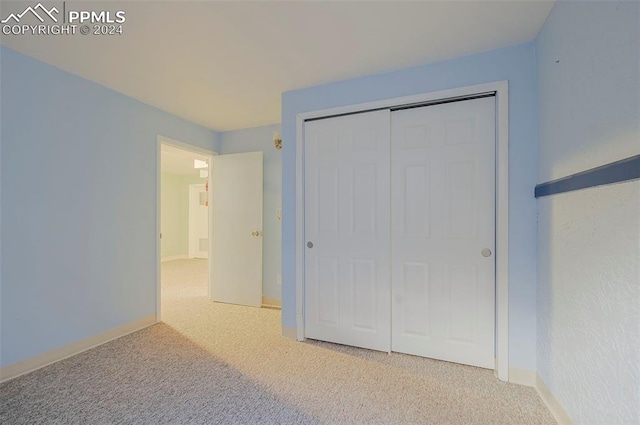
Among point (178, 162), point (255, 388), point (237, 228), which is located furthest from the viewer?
point (178, 162)

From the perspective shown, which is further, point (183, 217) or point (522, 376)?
point (183, 217)

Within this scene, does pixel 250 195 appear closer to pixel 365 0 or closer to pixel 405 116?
pixel 405 116

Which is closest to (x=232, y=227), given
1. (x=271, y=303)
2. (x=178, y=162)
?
(x=271, y=303)

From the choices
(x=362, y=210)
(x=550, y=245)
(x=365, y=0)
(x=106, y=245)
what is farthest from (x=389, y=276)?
(x=106, y=245)

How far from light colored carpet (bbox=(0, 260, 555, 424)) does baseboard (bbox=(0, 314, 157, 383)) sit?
2.6 inches

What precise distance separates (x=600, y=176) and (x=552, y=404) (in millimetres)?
1340

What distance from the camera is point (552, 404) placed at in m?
1.64

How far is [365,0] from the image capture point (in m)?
1.57

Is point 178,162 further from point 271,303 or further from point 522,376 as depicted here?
point 522,376

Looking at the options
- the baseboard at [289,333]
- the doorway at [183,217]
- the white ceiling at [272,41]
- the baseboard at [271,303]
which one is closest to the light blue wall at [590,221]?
the white ceiling at [272,41]

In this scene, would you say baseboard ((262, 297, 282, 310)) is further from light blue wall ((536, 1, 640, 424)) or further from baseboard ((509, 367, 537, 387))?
light blue wall ((536, 1, 640, 424))

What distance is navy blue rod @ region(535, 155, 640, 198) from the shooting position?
3.34 feet

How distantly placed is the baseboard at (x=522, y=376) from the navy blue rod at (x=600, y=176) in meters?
1.20

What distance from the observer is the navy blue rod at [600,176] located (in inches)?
40.1
